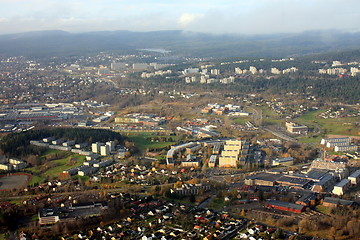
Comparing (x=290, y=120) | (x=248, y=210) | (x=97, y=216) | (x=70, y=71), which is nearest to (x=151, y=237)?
(x=97, y=216)

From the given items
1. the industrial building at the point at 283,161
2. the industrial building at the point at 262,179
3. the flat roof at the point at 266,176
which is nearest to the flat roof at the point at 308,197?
the industrial building at the point at 262,179

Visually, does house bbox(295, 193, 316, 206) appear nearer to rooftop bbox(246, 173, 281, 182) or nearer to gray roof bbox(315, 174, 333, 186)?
gray roof bbox(315, 174, 333, 186)

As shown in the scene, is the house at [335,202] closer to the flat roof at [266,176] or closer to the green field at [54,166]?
the flat roof at [266,176]

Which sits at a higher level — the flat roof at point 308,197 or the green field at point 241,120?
the flat roof at point 308,197

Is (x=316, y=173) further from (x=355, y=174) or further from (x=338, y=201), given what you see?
(x=338, y=201)

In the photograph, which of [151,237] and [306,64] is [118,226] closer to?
[151,237]

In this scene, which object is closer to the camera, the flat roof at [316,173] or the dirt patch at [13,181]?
the dirt patch at [13,181]
